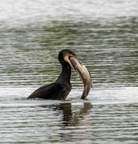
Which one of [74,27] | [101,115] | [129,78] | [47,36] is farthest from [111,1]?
[101,115]

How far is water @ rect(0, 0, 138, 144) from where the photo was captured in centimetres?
1486

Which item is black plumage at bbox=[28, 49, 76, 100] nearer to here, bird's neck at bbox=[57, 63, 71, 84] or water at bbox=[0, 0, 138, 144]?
bird's neck at bbox=[57, 63, 71, 84]

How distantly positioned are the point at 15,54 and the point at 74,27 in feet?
35.6

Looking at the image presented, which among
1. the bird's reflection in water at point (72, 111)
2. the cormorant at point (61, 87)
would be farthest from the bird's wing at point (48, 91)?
the bird's reflection in water at point (72, 111)

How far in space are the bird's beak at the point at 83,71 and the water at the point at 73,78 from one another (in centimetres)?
26

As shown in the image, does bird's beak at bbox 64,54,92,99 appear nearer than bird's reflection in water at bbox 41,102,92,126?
No

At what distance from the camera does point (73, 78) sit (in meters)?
22.8

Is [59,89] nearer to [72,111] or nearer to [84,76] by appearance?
[84,76]

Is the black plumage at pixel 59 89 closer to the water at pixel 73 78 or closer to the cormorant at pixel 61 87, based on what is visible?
the cormorant at pixel 61 87

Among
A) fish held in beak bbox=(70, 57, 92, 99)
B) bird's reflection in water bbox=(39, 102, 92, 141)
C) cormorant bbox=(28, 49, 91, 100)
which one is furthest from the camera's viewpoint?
cormorant bbox=(28, 49, 91, 100)

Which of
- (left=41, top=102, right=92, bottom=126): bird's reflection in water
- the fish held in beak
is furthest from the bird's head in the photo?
(left=41, top=102, right=92, bottom=126): bird's reflection in water

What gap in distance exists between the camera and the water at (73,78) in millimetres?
14859

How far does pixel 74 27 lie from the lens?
38.4 meters

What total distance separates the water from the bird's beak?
26cm
